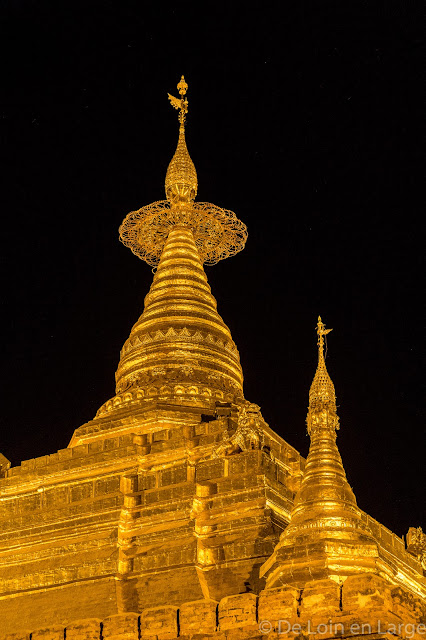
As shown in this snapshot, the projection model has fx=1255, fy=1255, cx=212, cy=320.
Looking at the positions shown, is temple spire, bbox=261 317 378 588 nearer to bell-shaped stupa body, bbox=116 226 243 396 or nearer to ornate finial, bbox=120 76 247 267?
bell-shaped stupa body, bbox=116 226 243 396

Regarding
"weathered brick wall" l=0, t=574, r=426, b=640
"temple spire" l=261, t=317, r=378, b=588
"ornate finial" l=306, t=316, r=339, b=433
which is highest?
"ornate finial" l=306, t=316, r=339, b=433

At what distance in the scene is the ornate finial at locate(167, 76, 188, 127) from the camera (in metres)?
41.8

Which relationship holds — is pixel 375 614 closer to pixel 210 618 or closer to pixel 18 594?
pixel 210 618

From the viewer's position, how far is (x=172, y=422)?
31.8 m

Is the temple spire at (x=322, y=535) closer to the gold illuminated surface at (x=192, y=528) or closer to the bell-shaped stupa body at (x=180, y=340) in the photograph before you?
the gold illuminated surface at (x=192, y=528)

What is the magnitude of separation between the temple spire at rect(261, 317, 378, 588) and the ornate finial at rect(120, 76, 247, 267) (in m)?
15.2

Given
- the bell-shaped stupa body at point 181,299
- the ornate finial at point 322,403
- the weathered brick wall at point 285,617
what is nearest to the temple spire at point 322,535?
the ornate finial at point 322,403

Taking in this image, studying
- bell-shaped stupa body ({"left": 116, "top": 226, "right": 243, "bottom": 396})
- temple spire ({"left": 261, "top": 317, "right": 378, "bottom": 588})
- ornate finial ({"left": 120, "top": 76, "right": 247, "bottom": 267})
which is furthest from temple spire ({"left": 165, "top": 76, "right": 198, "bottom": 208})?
temple spire ({"left": 261, "top": 317, "right": 378, "bottom": 588})

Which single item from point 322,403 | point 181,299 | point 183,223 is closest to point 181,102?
point 183,223

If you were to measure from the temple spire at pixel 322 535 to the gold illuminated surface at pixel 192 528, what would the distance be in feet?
0.10

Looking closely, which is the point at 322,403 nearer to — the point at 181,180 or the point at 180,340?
the point at 180,340

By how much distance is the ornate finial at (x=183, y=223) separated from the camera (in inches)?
1565

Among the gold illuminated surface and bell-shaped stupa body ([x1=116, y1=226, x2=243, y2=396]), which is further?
bell-shaped stupa body ([x1=116, y1=226, x2=243, y2=396])

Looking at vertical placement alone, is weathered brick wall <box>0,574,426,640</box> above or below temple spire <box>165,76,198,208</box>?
below
